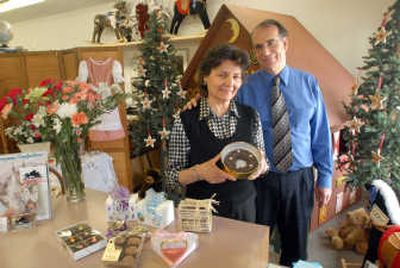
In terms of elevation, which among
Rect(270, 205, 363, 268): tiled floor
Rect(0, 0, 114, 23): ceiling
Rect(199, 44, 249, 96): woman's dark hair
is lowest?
Rect(270, 205, 363, 268): tiled floor

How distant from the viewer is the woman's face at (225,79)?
128 cm

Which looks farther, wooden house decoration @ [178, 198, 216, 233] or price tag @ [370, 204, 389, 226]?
price tag @ [370, 204, 389, 226]

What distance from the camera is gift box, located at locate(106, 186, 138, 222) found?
3.42 ft

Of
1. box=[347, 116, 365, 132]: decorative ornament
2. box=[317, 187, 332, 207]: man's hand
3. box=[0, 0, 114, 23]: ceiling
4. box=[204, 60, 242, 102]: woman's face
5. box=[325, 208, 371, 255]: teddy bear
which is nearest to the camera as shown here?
box=[204, 60, 242, 102]: woman's face

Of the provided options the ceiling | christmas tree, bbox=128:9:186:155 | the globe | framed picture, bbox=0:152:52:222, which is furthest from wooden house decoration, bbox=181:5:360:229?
the ceiling

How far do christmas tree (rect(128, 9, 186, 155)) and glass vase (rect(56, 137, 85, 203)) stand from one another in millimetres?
1739

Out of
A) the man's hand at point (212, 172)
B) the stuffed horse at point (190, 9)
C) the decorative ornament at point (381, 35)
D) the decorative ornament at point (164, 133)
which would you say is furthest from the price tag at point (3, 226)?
the stuffed horse at point (190, 9)

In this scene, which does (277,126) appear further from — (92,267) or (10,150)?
(10,150)

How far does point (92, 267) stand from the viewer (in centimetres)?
85

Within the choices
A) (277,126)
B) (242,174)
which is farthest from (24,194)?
(277,126)

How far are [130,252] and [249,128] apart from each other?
2.40ft

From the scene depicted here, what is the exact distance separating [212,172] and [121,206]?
1.14 ft

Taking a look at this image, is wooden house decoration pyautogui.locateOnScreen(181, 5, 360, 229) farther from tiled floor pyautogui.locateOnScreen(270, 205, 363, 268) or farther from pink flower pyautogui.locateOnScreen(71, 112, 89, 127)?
pink flower pyautogui.locateOnScreen(71, 112, 89, 127)

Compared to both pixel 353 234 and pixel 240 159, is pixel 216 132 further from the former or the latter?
pixel 353 234
